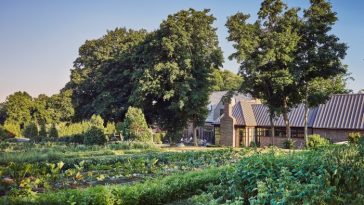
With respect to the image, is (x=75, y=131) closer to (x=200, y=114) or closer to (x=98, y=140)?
(x=98, y=140)

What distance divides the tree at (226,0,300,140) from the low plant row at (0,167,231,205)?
67.3ft

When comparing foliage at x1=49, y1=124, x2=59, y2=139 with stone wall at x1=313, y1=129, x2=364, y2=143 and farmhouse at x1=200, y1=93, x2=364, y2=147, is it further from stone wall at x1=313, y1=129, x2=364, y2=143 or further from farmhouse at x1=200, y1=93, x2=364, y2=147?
stone wall at x1=313, y1=129, x2=364, y2=143

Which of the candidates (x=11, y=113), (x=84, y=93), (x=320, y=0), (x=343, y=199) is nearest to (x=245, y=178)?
(x=343, y=199)

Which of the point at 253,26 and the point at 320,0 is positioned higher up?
the point at 320,0

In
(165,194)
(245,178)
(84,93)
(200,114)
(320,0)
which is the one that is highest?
(320,0)

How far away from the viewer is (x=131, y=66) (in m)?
43.1

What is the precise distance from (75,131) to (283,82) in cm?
2297

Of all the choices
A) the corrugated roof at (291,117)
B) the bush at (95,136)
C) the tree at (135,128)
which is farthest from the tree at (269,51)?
the bush at (95,136)

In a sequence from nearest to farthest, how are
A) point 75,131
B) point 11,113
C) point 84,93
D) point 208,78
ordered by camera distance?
point 208,78
point 75,131
point 84,93
point 11,113

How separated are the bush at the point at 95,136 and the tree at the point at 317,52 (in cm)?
1705

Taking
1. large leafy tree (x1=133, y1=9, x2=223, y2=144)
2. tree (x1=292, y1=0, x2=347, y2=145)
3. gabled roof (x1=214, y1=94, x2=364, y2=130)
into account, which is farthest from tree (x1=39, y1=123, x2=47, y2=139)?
tree (x1=292, y1=0, x2=347, y2=145)

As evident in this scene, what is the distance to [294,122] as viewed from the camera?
39438 mm

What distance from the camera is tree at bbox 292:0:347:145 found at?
98.3 feet

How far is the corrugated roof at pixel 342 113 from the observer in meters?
35.2
